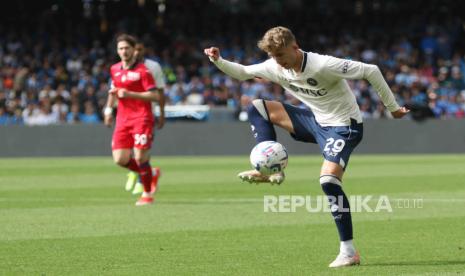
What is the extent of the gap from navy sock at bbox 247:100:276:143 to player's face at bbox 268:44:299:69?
25.2 inches

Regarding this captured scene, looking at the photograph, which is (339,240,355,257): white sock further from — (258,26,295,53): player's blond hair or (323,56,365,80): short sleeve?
(258,26,295,53): player's blond hair

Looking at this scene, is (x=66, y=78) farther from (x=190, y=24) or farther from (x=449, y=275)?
(x=449, y=275)

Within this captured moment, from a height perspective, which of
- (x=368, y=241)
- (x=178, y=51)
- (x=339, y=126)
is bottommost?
(x=368, y=241)

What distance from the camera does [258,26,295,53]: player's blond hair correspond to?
8.10 metres

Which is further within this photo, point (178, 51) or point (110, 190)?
point (178, 51)

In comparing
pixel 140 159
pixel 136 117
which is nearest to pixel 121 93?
pixel 136 117

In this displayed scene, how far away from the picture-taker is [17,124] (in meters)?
27.8

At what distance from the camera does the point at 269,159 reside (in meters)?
8.41

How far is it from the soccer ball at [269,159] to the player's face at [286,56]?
68cm

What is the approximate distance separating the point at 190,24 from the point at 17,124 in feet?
38.9

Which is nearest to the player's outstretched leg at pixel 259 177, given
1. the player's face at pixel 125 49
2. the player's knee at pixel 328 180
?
the player's knee at pixel 328 180

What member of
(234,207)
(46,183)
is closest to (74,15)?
(46,183)

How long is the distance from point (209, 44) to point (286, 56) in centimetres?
2894
